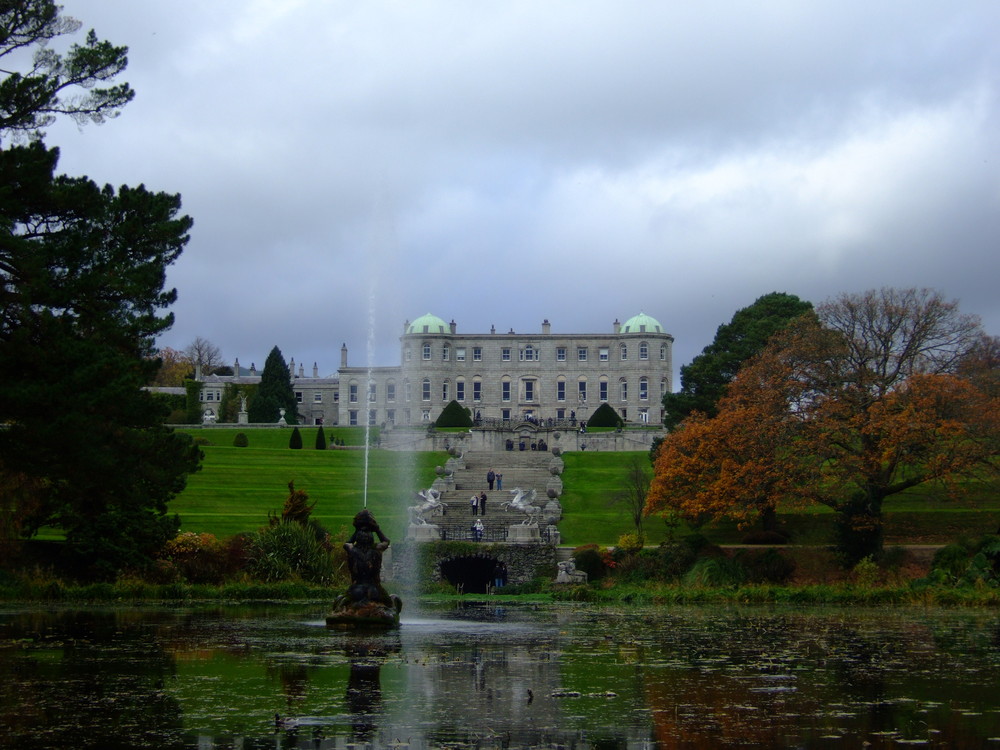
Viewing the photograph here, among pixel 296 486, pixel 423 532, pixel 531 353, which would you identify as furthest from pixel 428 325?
pixel 423 532

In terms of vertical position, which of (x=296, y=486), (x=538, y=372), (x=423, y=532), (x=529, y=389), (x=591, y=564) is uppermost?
(x=538, y=372)

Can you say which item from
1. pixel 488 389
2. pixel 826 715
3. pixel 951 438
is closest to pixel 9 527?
pixel 826 715

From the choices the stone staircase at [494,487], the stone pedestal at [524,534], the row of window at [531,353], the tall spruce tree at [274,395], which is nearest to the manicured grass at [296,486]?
the stone staircase at [494,487]

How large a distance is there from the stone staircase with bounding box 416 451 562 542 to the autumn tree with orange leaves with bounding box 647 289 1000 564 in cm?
633

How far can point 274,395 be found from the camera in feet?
321

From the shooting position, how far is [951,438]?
115 ft

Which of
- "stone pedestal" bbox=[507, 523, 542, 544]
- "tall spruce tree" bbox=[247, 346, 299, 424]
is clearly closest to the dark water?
"stone pedestal" bbox=[507, 523, 542, 544]

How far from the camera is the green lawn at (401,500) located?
4069 centimetres

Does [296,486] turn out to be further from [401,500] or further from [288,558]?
[288,558]

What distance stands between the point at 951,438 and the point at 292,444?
48.0 meters

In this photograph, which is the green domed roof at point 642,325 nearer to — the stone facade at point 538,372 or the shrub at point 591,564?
the stone facade at point 538,372

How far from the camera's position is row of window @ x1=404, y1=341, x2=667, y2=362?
348ft

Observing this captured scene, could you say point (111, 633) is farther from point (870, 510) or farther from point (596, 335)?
point (596, 335)

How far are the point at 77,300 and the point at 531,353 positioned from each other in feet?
283
